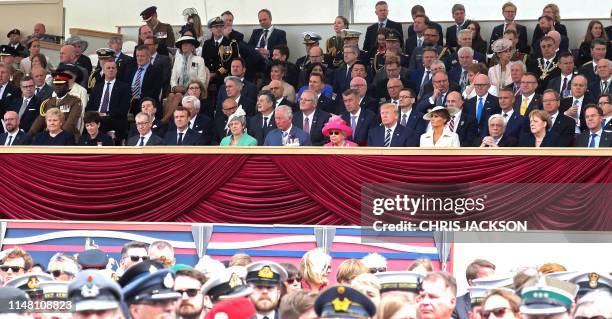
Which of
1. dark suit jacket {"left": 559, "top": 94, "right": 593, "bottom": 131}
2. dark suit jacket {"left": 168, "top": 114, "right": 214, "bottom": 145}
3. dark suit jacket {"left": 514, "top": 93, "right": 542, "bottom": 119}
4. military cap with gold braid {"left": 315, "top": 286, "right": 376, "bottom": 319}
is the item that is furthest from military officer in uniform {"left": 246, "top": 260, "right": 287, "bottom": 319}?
dark suit jacket {"left": 168, "top": 114, "right": 214, "bottom": 145}

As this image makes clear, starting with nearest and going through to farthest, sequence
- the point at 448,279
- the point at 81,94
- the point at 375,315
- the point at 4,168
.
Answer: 1. the point at 375,315
2. the point at 448,279
3. the point at 4,168
4. the point at 81,94

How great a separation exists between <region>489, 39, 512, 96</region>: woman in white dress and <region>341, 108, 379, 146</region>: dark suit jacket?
190 centimetres

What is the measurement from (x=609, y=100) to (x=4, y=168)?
6.38m

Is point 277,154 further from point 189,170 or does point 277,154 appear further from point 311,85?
point 311,85

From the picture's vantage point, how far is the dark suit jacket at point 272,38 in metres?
19.1

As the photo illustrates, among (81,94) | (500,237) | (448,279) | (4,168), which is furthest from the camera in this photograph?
(81,94)

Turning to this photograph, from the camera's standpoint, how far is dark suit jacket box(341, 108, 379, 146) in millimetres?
14938

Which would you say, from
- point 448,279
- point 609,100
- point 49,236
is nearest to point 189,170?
point 49,236

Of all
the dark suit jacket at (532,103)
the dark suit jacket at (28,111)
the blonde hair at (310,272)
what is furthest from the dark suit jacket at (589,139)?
the dark suit jacket at (28,111)

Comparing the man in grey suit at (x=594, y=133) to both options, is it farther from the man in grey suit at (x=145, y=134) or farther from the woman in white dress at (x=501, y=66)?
the man in grey suit at (x=145, y=134)

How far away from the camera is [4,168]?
14.9 meters

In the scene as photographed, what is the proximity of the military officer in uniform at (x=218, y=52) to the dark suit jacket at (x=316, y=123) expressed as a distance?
2749 mm

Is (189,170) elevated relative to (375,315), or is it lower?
elevated

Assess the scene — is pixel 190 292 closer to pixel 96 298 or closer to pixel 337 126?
pixel 96 298
